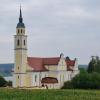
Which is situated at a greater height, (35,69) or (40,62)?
(40,62)

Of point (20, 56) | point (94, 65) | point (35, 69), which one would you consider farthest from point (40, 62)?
point (94, 65)

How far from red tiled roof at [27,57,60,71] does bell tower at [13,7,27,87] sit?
6.91 feet

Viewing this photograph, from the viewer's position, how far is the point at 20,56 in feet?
329

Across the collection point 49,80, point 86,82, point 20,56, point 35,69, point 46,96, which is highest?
point 20,56

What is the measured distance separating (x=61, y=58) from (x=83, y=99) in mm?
73265

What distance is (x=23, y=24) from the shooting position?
336ft

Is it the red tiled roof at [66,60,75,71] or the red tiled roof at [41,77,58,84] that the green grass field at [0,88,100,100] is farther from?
the red tiled roof at [66,60,75,71]

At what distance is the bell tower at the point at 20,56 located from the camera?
98.6 meters

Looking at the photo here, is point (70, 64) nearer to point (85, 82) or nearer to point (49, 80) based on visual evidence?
point (49, 80)

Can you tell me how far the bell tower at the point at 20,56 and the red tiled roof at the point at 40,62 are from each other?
2.11 m

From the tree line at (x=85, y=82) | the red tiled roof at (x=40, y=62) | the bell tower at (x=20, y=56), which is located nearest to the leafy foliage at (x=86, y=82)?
the tree line at (x=85, y=82)

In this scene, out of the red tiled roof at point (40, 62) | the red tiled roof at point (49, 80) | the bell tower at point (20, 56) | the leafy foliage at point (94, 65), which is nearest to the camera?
the bell tower at point (20, 56)

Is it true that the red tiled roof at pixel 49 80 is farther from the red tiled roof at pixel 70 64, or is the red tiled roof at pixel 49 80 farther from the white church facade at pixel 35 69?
the red tiled roof at pixel 70 64

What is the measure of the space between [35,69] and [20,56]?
163 inches
